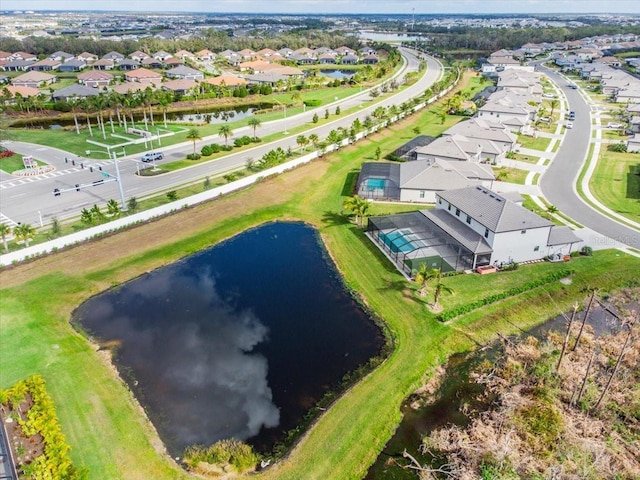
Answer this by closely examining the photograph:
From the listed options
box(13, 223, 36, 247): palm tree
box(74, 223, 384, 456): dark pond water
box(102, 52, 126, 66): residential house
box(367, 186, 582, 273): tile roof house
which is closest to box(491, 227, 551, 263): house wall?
box(367, 186, 582, 273): tile roof house

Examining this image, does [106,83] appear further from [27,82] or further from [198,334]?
[198,334]

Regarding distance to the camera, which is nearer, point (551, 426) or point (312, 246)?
point (551, 426)

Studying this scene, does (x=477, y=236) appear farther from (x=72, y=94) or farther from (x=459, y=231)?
(x=72, y=94)

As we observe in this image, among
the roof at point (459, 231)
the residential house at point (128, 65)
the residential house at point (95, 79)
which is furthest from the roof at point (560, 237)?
the residential house at point (128, 65)

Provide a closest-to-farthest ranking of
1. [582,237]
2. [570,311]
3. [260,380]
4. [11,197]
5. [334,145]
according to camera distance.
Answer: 1. [260,380]
2. [570,311]
3. [582,237]
4. [11,197]
5. [334,145]

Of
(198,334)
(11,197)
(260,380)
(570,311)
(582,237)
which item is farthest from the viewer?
(11,197)

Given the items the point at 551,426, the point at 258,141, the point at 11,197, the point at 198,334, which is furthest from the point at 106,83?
the point at 551,426

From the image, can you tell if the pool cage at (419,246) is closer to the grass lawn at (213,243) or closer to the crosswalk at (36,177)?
the grass lawn at (213,243)

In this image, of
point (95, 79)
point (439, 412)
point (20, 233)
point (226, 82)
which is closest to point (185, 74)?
point (226, 82)
